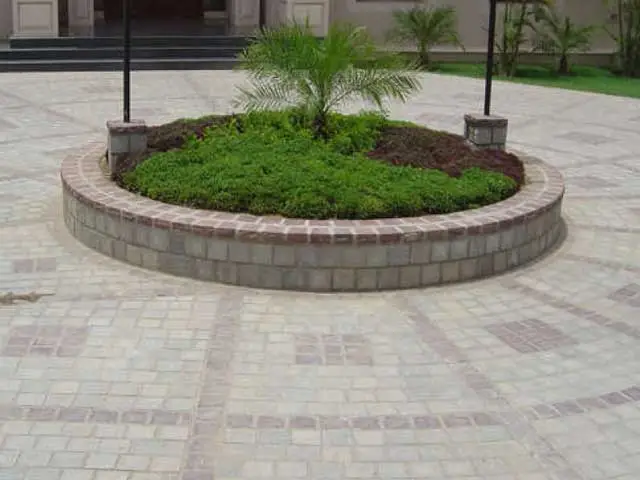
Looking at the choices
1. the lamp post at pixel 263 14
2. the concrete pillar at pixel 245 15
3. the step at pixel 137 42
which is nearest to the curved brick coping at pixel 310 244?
the step at pixel 137 42

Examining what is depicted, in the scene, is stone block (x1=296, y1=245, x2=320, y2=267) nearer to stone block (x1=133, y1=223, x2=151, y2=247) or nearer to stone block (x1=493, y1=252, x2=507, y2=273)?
stone block (x1=133, y1=223, x2=151, y2=247)

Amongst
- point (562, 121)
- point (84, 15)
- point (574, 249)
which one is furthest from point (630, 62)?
point (574, 249)

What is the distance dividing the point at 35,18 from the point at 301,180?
11.5 meters

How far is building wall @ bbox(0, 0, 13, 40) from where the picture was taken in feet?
57.6

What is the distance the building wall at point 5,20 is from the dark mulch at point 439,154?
11352mm

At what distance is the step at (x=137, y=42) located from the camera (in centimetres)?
1656

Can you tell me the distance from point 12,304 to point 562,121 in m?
9.05

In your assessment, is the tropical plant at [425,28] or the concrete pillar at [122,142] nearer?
the concrete pillar at [122,142]

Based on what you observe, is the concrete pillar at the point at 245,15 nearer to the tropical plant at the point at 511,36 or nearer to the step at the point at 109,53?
the step at the point at 109,53

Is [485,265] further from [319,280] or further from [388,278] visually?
[319,280]

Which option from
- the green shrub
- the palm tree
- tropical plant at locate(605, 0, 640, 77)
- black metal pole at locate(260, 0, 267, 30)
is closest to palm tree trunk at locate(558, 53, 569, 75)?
tropical plant at locate(605, 0, 640, 77)

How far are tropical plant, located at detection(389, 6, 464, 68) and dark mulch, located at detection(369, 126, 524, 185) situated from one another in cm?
939

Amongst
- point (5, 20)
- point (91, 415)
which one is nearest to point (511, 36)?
point (5, 20)

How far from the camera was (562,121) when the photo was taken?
13.0 metres
